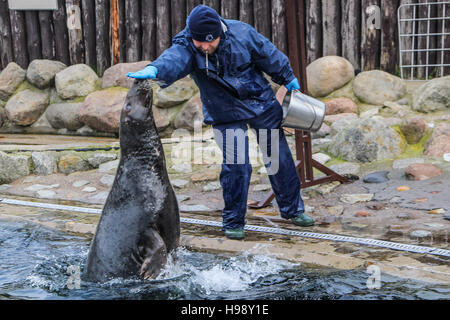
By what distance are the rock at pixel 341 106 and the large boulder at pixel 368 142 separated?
1080mm

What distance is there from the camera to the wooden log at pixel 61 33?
416 inches

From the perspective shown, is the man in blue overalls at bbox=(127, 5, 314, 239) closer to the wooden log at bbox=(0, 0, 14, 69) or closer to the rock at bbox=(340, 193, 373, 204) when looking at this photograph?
the rock at bbox=(340, 193, 373, 204)

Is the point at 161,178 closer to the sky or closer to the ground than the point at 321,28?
closer to the ground

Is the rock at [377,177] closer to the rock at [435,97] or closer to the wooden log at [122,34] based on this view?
the rock at [435,97]

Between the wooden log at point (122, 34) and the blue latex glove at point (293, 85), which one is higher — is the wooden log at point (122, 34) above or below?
above

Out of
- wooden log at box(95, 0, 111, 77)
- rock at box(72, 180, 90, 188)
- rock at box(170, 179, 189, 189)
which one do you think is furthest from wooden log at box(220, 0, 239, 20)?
rock at box(72, 180, 90, 188)

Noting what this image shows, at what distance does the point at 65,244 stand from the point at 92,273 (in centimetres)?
102

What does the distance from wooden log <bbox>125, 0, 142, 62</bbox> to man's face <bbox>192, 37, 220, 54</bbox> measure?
5662mm

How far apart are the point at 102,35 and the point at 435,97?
5560mm

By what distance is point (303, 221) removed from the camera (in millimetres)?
5246

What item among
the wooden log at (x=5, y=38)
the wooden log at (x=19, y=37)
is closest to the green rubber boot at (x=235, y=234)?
the wooden log at (x=19, y=37)
